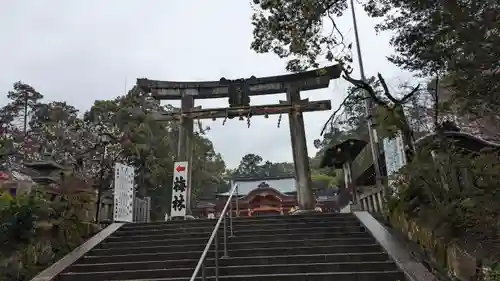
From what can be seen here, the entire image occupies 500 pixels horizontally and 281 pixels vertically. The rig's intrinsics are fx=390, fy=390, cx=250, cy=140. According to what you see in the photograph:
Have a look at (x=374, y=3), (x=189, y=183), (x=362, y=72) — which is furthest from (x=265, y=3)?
(x=362, y=72)

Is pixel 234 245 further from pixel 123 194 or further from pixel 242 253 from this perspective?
pixel 123 194

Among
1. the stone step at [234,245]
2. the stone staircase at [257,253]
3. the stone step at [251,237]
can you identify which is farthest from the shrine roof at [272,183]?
the stone step at [234,245]

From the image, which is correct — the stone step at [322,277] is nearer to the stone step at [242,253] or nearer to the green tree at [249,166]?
the stone step at [242,253]

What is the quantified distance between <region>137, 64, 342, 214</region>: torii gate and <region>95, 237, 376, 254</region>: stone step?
509 centimetres

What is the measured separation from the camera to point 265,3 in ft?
20.4

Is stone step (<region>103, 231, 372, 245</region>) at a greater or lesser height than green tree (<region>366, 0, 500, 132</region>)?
lesser

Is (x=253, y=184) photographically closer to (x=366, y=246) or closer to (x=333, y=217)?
(x=333, y=217)

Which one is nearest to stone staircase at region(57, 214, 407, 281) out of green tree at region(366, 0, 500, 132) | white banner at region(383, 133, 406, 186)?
white banner at region(383, 133, 406, 186)

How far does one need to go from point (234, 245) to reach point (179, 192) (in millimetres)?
5009

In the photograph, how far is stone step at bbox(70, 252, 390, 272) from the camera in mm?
5922

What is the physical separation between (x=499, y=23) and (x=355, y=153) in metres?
9.27

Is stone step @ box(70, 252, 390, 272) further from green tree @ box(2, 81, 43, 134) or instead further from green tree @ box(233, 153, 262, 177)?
green tree @ box(233, 153, 262, 177)

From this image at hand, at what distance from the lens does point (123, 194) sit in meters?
9.75

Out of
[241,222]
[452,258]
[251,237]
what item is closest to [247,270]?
[251,237]
